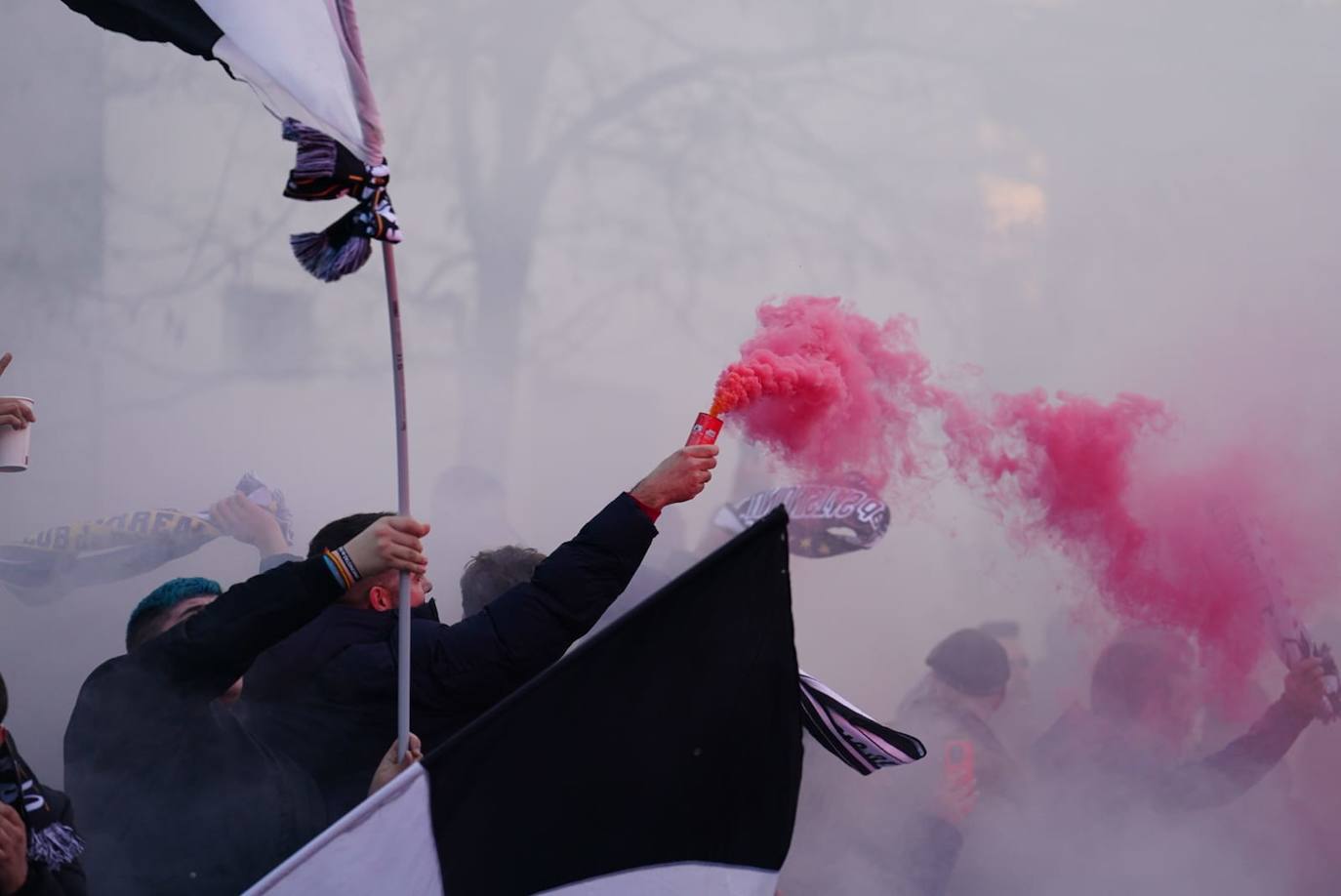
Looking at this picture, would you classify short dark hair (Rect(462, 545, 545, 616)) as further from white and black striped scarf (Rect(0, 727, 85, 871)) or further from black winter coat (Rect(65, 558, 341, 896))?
white and black striped scarf (Rect(0, 727, 85, 871))

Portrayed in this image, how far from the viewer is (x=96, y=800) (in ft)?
6.10

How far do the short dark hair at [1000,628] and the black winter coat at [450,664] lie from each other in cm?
200

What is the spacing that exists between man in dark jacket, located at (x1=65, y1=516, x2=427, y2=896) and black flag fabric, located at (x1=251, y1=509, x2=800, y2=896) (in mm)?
326

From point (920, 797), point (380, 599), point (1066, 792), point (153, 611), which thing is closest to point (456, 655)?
point (380, 599)

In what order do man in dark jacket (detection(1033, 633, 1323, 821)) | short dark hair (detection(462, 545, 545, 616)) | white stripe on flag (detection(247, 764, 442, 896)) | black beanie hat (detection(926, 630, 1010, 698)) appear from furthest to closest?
black beanie hat (detection(926, 630, 1010, 698)) → man in dark jacket (detection(1033, 633, 1323, 821)) → short dark hair (detection(462, 545, 545, 616)) → white stripe on flag (detection(247, 764, 442, 896))

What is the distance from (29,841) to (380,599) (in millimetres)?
735

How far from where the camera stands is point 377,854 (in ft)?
4.92

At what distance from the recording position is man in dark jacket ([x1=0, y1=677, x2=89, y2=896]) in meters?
1.54

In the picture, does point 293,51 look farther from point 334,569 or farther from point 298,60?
point 334,569

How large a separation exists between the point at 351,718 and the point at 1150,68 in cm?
321

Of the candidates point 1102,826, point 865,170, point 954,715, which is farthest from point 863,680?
point 865,170

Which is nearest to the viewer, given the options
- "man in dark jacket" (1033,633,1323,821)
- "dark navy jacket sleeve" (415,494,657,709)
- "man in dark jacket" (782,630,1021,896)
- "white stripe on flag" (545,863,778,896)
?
"white stripe on flag" (545,863,778,896)

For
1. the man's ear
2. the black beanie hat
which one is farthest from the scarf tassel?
the black beanie hat

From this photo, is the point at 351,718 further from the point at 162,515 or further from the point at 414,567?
the point at 162,515
